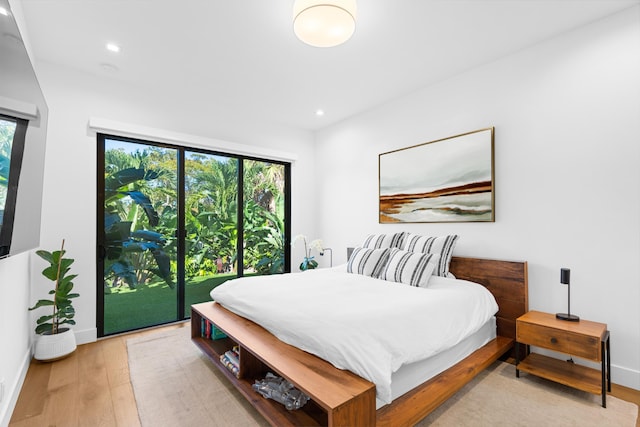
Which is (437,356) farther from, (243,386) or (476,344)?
(243,386)

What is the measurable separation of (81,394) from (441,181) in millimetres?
3584

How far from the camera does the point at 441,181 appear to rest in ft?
10.9

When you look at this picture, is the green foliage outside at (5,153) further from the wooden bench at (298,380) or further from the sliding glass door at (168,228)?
the sliding glass door at (168,228)

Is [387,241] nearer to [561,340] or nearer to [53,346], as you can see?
[561,340]

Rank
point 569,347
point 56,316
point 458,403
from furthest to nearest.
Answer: point 56,316 < point 569,347 < point 458,403

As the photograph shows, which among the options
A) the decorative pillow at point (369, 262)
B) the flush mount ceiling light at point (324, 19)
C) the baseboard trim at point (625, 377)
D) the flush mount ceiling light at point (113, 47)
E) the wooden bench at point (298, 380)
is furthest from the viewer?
the decorative pillow at point (369, 262)

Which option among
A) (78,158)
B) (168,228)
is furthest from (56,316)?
(78,158)

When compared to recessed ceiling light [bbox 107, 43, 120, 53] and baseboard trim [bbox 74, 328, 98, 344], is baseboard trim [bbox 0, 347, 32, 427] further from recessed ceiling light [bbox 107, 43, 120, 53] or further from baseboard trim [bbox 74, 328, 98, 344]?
recessed ceiling light [bbox 107, 43, 120, 53]

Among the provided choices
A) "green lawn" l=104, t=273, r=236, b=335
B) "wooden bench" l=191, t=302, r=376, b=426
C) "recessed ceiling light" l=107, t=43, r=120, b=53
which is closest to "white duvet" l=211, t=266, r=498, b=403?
"wooden bench" l=191, t=302, r=376, b=426

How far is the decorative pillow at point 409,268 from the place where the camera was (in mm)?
2723

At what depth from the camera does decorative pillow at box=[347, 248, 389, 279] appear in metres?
3.09

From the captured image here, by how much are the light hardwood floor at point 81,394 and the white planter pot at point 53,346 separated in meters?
0.07

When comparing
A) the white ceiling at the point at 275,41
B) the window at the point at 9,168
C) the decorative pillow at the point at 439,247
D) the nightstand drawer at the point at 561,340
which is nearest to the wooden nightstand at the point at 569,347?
the nightstand drawer at the point at 561,340

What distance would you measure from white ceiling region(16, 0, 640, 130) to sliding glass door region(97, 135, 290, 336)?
883mm
